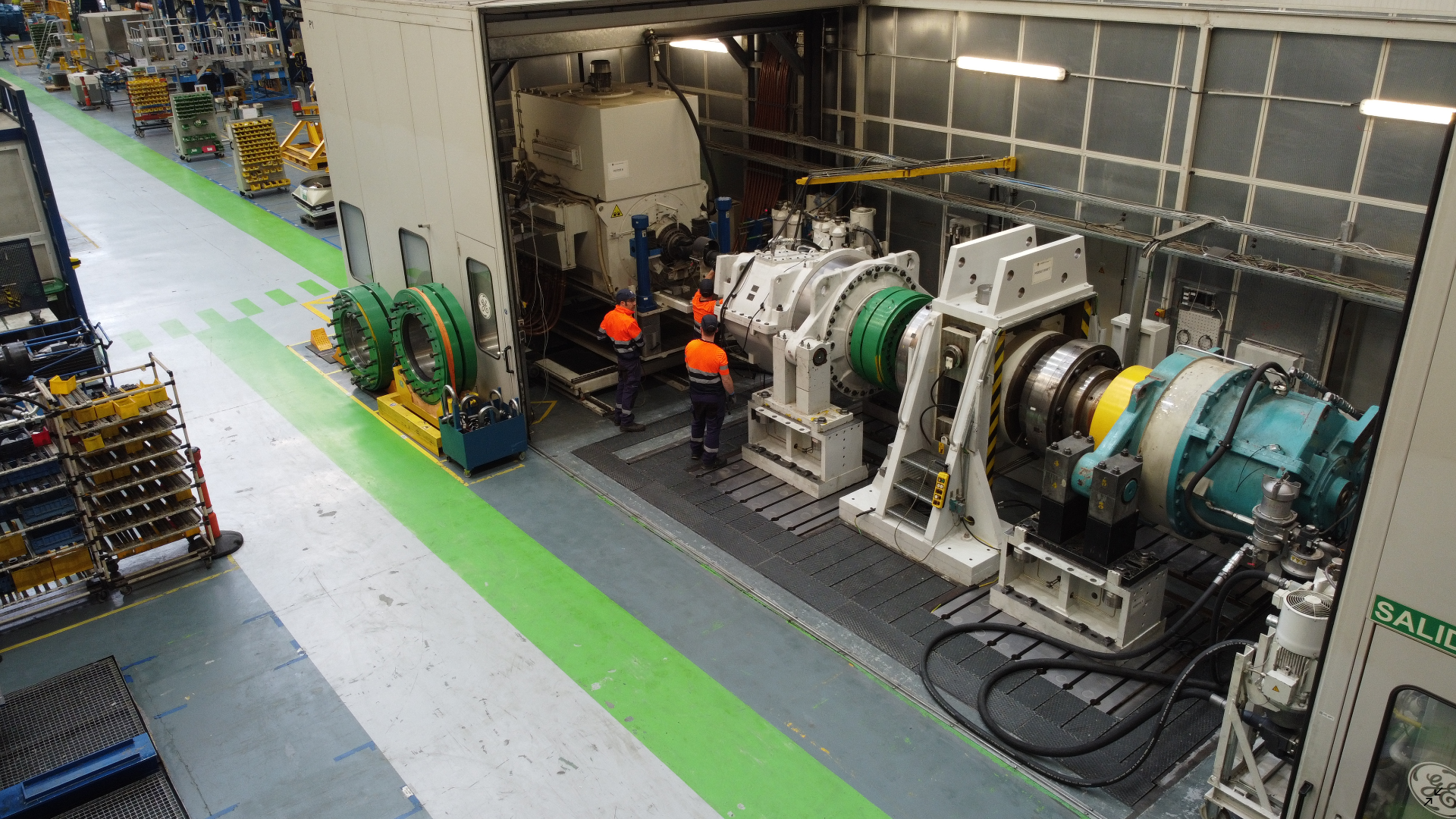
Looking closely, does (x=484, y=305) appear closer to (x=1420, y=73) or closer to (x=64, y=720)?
(x=64, y=720)

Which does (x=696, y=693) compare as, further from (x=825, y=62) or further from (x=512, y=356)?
(x=825, y=62)

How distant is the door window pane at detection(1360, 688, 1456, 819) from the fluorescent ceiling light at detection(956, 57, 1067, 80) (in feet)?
22.8

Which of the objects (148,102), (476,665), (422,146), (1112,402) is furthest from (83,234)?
(1112,402)

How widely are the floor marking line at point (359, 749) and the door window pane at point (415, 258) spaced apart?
211 inches

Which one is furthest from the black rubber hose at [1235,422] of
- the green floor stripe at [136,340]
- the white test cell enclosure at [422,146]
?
the green floor stripe at [136,340]

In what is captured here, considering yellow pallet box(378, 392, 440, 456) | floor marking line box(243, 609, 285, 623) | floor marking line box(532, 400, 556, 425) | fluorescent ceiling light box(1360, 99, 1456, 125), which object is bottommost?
floor marking line box(243, 609, 285, 623)

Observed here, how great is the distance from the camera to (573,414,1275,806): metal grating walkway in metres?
6.05

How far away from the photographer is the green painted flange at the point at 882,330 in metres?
8.14

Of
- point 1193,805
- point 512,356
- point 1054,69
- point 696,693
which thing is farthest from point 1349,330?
point 512,356

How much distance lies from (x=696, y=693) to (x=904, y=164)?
588cm

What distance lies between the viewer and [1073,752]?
5.75 m

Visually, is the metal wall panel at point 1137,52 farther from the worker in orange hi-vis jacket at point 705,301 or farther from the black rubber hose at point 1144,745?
the black rubber hose at point 1144,745

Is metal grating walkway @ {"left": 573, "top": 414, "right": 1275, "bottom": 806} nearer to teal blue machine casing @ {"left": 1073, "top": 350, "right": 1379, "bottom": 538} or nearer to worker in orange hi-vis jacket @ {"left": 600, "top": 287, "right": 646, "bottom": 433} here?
worker in orange hi-vis jacket @ {"left": 600, "top": 287, "right": 646, "bottom": 433}

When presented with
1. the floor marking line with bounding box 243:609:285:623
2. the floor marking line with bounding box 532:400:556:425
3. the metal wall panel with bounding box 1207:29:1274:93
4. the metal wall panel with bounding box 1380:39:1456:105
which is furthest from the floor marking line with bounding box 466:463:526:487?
the metal wall panel with bounding box 1380:39:1456:105
